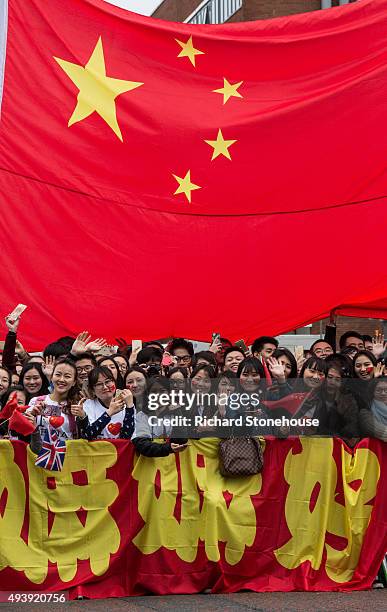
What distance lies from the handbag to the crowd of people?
0.52 ft

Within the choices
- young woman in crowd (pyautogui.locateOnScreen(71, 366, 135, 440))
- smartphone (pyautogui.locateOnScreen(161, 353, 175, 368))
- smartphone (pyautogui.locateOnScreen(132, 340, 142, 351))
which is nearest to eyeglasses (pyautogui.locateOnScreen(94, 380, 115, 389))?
young woman in crowd (pyautogui.locateOnScreen(71, 366, 135, 440))

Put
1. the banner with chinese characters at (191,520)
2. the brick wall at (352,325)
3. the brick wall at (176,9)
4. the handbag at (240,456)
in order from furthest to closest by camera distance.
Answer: the brick wall at (176,9) → the brick wall at (352,325) → the handbag at (240,456) → the banner with chinese characters at (191,520)

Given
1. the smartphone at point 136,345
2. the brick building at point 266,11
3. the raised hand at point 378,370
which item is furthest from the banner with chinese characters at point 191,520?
the brick building at point 266,11

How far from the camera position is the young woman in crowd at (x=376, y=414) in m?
8.64

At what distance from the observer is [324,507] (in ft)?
28.1

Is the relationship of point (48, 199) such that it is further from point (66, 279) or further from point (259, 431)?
point (259, 431)

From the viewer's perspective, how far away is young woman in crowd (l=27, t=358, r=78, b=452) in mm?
8273

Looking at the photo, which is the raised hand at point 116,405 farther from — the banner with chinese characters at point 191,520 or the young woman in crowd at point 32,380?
the young woman in crowd at point 32,380

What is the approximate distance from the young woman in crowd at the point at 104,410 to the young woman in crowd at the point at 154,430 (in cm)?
8

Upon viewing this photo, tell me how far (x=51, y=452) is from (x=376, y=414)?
237 cm

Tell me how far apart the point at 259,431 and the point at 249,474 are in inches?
12.6

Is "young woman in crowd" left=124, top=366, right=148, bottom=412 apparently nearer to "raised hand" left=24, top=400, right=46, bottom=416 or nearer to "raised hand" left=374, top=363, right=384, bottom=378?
"raised hand" left=24, top=400, right=46, bottom=416

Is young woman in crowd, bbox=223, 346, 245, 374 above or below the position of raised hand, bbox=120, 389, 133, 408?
above

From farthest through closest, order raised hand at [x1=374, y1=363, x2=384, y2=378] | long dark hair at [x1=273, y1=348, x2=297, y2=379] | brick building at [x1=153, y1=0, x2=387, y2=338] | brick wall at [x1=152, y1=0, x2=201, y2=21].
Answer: brick wall at [x1=152, y1=0, x2=201, y2=21]
brick building at [x1=153, y1=0, x2=387, y2=338]
long dark hair at [x1=273, y1=348, x2=297, y2=379]
raised hand at [x1=374, y1=363, x2=384, y2=378]
